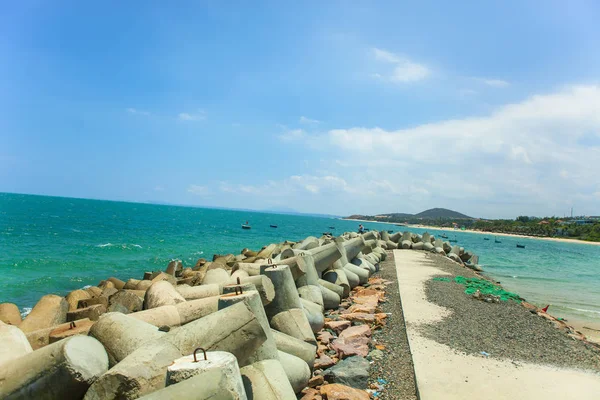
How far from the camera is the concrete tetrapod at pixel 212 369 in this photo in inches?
105

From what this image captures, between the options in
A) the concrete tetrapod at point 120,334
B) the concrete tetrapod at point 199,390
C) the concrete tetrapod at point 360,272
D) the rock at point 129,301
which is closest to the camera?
the concrete tetrapod at point 199,390

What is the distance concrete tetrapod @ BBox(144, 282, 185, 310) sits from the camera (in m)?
Answer: 6.07

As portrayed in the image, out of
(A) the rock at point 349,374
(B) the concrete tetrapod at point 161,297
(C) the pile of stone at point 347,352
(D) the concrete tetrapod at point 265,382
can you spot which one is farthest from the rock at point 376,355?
(B) the concrete tetrapod at point 161,297

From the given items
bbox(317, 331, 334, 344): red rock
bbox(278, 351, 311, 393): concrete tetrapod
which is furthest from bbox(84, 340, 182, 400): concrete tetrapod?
bbox(317, 331, 334, 344): red rock

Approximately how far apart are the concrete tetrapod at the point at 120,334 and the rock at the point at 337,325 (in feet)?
11.5

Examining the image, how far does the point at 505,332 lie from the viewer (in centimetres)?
734

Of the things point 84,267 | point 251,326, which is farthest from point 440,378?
point 84,267

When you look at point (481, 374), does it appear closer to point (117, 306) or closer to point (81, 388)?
point (81, 388)

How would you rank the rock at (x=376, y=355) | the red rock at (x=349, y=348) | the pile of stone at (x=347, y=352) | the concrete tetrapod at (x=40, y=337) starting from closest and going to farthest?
the pile of stone at (x=347, y=352) < the concrete tetrapod at (x=40, y=337) < the red rock at (x=349, y=348) < the rock at (x=376, y=355)

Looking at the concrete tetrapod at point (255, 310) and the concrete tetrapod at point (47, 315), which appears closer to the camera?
the concrete tetrapod at point (255, 310)

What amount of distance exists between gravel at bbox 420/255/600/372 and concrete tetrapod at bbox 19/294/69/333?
5.88 m

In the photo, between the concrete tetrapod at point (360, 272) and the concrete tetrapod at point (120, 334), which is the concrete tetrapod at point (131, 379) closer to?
the concrete tetrapod at point (120, 334)

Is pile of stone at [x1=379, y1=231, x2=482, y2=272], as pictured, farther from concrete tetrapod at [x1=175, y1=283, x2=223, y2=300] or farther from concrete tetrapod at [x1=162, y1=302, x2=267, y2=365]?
concrete tetrapod at [x1=162, y1=302, x2=267, y2=365]

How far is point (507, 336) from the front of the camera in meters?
7.11
